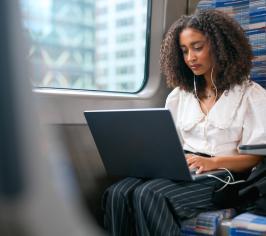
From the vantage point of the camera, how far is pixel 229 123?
191 cm

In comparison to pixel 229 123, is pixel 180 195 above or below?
below

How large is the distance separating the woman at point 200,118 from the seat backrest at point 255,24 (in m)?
0.18

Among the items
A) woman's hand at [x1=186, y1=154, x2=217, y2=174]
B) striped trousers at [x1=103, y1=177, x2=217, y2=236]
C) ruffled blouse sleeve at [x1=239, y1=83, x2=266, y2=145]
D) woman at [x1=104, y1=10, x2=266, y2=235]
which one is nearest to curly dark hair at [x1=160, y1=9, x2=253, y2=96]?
woman at [x1=104, y1=10, x2=266, y2=235]

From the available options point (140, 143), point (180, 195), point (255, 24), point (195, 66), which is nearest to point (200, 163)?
point (180, 195)

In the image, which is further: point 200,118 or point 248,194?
point 200,118

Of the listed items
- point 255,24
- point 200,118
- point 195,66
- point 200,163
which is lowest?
point 200,163

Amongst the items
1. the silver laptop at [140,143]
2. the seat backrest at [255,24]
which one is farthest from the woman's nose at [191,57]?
the silver laptop at [140,143]

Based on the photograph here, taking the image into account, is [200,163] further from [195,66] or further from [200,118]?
[195,66]

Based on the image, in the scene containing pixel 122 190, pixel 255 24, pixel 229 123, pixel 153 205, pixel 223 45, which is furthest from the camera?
pixel 255 24

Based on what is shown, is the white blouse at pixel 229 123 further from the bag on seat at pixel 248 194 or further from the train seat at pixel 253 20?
the train seat at pixel 253 20

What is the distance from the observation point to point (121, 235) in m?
1.81

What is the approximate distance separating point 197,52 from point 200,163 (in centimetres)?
50

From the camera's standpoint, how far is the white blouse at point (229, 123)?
1.86 meters

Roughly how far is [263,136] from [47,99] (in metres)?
0.91
